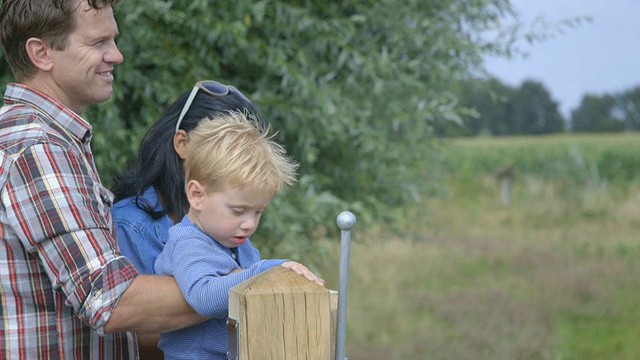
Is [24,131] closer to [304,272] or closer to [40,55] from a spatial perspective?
[40,55]

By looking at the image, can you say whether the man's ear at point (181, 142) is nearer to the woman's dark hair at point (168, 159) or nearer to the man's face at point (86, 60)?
the woman's dark hair at point (168, 159)

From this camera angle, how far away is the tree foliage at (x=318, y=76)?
14.2 feet

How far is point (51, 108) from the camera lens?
197 centimetres

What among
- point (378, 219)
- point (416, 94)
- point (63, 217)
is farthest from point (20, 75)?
point (378, 219)

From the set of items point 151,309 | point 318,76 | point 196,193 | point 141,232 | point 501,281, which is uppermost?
point 318,76

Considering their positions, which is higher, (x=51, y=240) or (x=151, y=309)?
(x=51, y=240)

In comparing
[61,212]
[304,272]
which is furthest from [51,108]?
[304,272]

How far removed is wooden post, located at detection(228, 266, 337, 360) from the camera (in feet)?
5.30

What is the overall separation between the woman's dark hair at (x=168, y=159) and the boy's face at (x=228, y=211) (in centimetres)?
37

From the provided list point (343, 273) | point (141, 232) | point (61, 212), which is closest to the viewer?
point (343, 273)

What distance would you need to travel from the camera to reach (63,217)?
5.85ft

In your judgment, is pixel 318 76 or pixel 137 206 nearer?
pixel 137 206

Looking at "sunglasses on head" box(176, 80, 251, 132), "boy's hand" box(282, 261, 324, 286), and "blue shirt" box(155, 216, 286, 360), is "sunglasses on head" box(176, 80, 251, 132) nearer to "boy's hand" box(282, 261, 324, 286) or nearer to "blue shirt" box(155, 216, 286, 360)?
"blue shirt" box(155, 216, 286, 360)

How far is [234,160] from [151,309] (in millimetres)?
336
